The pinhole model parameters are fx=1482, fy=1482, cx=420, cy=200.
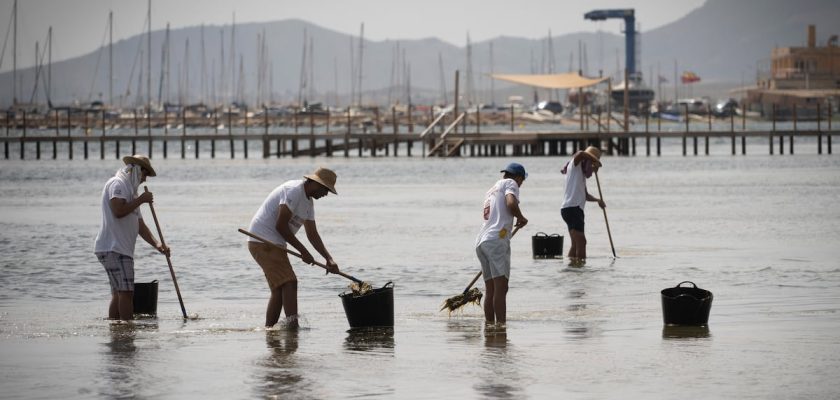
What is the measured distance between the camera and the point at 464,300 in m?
14.4

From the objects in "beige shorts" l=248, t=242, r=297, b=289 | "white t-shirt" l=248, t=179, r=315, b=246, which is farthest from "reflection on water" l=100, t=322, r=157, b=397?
"white t-shirt" l=248, t=179, r=315, b=246

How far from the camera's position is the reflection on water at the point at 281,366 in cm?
1043

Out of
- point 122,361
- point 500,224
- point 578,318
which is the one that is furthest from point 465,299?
point 122,361

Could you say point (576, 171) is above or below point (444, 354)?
above

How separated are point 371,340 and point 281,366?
1649 mm

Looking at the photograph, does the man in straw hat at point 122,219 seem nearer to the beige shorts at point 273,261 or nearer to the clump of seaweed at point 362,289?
the beige shorts at point 273,261

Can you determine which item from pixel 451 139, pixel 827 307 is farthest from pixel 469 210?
pixel 451 139

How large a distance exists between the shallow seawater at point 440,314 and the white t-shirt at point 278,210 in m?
0.96

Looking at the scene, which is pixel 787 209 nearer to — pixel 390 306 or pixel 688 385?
pixel 390 306

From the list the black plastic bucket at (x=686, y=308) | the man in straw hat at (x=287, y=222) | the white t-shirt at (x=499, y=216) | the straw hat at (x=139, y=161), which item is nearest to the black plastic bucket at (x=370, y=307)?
the man in straw hat at (x=287, y=222)

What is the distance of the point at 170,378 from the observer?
11.0m

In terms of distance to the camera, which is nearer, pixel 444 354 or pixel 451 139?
pixel 444 354

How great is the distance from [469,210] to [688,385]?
2419 centimetres

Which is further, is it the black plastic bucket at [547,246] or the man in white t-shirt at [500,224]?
the black plastic bucket at [547,246]
